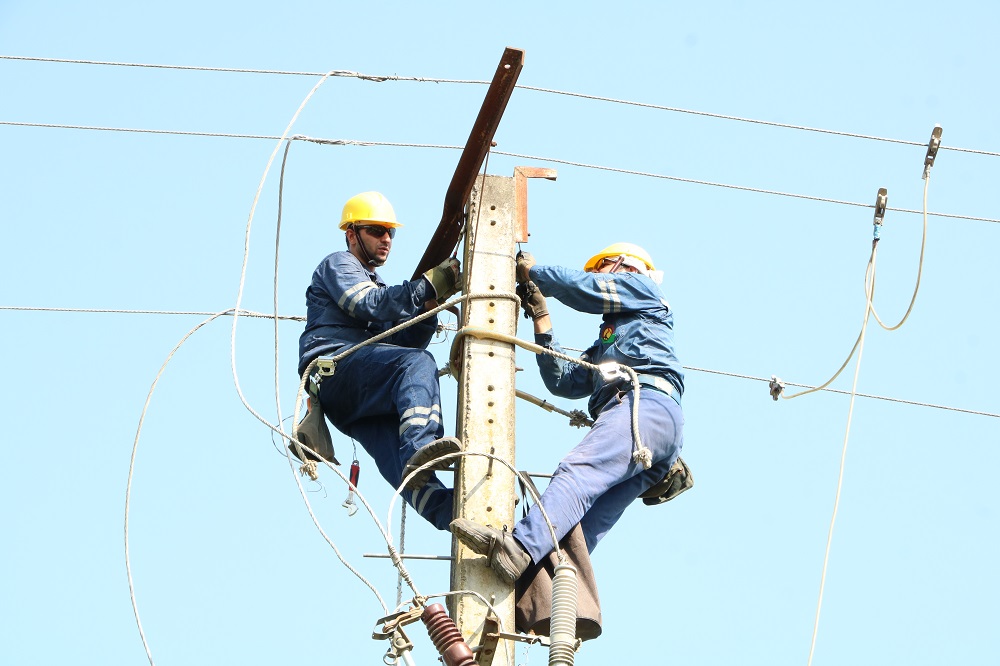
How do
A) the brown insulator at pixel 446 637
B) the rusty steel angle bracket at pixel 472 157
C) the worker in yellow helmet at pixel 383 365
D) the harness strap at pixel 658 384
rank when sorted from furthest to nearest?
the harness strap at pixel 658 384, the worker in yellow helmet at pixel 383 365, the rusty steel angle bracket at pixel 472 157, the brown insulator at pixel 446 637

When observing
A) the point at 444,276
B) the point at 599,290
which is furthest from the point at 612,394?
the point at 444,276

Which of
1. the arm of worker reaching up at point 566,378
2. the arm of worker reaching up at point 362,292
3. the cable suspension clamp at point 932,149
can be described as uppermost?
the cable suspension clamp at point 932,149

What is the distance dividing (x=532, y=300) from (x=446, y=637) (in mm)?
1902

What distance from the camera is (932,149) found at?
680cm

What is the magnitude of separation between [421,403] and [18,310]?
9.59 feet

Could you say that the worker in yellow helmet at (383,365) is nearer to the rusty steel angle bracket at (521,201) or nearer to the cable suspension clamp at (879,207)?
the rusty steel angle bracket at (521,201)

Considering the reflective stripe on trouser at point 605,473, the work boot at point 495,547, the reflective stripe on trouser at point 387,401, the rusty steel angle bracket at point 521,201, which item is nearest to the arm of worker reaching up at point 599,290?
the rusty steel angle bracket at point 521,201

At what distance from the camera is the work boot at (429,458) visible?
5540mm

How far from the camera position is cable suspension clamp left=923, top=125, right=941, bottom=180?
676 cm

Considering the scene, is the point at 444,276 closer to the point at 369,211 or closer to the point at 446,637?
the point at 369,211

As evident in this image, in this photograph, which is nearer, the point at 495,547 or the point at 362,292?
the point at 495,547

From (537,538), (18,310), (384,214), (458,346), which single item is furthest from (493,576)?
(18,310)

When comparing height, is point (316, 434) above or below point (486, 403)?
below

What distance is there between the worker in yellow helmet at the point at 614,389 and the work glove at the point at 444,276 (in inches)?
10.2
